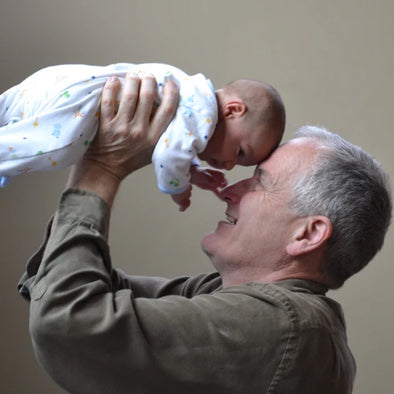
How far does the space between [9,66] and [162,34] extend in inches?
25.9

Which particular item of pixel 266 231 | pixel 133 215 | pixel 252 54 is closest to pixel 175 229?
pixel 133 215

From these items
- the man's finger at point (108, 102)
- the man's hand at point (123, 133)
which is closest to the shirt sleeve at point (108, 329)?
the man's hand at point (123, 133)

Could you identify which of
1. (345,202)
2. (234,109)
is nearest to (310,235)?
(345,202)

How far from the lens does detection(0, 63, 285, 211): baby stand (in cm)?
142

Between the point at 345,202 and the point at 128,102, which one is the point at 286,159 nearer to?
the point at 345,202

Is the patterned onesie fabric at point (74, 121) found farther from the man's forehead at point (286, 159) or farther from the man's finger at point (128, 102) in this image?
the man's forehead at point (286, 159)

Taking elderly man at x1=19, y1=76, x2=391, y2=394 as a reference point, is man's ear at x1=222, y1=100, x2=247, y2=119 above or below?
above

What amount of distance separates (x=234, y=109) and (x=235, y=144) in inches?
3.2

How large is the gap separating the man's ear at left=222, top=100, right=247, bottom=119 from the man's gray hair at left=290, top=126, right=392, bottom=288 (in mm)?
210

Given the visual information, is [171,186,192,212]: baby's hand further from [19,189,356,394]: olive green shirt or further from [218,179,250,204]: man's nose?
[19,189,356,394]: olive green shirt

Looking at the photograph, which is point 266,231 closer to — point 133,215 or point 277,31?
point 133,215

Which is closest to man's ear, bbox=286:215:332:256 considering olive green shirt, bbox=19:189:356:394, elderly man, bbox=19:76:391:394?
elderly man, bbox=19:76:391:394

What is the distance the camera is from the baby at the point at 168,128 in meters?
1.42

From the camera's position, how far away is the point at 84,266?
1.35 m
